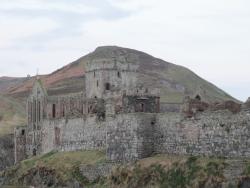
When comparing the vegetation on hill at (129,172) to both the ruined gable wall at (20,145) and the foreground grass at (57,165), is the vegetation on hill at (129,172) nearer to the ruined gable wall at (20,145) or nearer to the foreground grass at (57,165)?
the foreground grass at (57,165)

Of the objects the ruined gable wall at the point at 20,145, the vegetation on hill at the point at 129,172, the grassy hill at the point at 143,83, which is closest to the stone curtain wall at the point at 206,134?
the vegetation on hill at the point at 129,172

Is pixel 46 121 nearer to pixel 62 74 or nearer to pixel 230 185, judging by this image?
pixel 230 185

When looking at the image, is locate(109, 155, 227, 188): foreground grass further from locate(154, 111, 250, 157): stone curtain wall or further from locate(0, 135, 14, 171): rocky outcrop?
locate(0, 135, 14, 171): rocky outcrop

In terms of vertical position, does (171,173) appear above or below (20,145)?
below

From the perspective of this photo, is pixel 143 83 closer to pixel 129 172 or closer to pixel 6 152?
pixel 6 152

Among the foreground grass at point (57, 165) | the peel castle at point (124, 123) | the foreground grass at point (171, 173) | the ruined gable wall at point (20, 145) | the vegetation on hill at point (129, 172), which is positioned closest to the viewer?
the foreground grass at point (171, 173)

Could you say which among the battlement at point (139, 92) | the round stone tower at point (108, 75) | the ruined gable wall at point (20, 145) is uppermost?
the round stone tower at point (108, 75)

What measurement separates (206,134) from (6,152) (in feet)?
193

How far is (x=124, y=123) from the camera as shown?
79312 millimetres

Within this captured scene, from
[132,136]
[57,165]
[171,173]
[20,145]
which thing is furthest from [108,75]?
[171,173]

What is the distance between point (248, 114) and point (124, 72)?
45370 millimetres

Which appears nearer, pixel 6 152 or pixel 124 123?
pixel 124 123

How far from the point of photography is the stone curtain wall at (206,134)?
67500 mm

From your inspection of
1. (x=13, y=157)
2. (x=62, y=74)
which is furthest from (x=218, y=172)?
(x=62, y=74)
